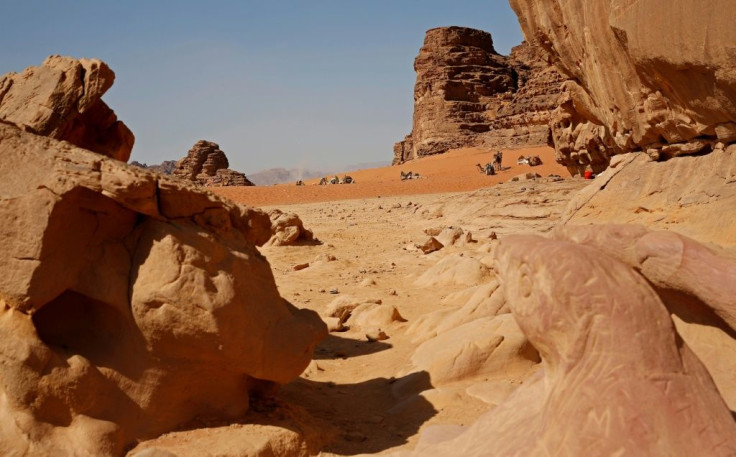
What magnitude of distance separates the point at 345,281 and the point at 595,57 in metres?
5.45

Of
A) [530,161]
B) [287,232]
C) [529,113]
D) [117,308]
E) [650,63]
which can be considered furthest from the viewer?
[529,113]

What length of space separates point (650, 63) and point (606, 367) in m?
3.58

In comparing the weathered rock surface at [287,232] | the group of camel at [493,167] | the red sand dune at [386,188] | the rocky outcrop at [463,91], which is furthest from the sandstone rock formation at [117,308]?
the rocky outcrop at [463,91]

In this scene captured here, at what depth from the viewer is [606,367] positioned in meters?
2.47

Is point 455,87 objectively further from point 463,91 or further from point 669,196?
point 669,196

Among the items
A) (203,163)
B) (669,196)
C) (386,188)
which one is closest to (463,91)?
(203,163)

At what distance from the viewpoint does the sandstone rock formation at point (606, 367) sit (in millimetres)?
2367

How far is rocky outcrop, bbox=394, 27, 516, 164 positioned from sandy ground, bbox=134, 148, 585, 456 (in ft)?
93.0

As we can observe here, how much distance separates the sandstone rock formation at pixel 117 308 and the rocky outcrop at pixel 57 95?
111cm

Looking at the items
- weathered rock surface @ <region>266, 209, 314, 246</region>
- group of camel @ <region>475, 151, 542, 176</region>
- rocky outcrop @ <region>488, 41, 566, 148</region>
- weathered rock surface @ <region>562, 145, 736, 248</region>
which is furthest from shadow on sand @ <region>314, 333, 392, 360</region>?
rocky outcrop @ <region>488, 41, 566, 148</region>

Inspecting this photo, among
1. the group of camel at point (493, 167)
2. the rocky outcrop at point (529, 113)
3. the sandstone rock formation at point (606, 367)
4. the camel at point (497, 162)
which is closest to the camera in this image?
the sandstone rock formation at point (606, 367)

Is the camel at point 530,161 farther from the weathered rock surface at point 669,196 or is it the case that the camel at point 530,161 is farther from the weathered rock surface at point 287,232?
the weathered rock surface at point 669,196

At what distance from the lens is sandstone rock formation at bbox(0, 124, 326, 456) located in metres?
3.86

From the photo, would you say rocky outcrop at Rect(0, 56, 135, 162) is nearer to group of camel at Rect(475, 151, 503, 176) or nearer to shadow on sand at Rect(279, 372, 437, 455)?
shadow on sand at Rect(279, 372, 437, 455)
